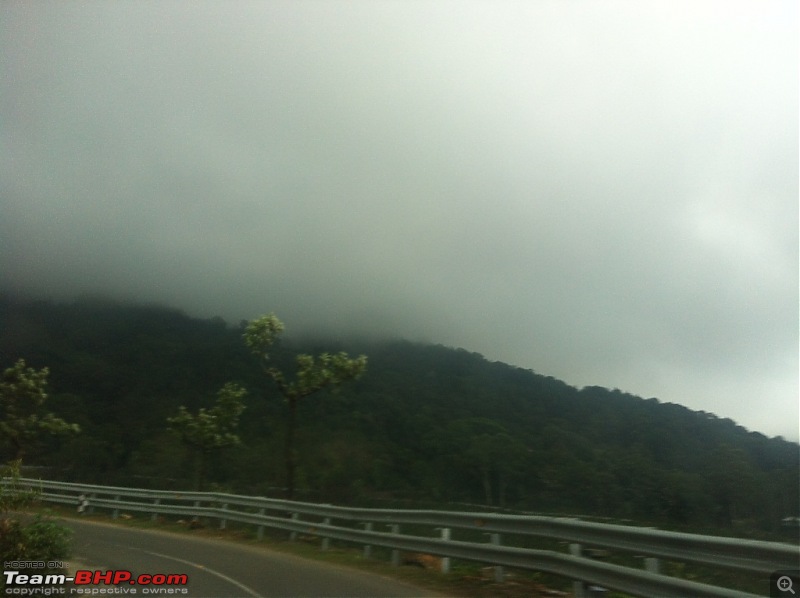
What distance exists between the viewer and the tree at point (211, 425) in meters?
29.7

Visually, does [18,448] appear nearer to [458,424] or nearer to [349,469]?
[349,469]

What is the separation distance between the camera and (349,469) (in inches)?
805

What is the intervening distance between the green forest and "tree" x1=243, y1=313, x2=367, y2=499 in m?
0.43

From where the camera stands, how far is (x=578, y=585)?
899 cm

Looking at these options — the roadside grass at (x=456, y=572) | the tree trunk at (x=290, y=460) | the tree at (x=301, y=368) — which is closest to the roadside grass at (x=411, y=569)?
the roadside grass at (x=456, y=572)

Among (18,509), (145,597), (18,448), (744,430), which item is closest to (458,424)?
(744,430)

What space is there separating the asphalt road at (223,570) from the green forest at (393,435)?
227cm

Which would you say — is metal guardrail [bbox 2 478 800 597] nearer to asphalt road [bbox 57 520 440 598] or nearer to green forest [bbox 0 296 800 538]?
green forest [bbox 0 296 800 538]

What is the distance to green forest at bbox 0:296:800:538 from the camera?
9.80 meters

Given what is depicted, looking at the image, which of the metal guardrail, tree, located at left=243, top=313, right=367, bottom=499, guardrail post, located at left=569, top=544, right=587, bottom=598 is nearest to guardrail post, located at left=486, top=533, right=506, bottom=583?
the metal guardrail

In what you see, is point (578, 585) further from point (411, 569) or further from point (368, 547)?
point (368, 547)

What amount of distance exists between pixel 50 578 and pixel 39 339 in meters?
34.1

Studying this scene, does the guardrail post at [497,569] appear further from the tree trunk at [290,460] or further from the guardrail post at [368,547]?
the tree trunk at [290,460]

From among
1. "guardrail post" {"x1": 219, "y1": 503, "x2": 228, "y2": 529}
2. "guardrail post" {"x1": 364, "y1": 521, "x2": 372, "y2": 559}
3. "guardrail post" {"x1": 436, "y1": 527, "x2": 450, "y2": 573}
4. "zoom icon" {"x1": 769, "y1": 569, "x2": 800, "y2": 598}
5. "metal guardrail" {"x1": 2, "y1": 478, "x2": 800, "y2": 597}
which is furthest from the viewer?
"guardrail post" {"x1": 219, "y1": 503, "x2": 228, "y2": 529}
